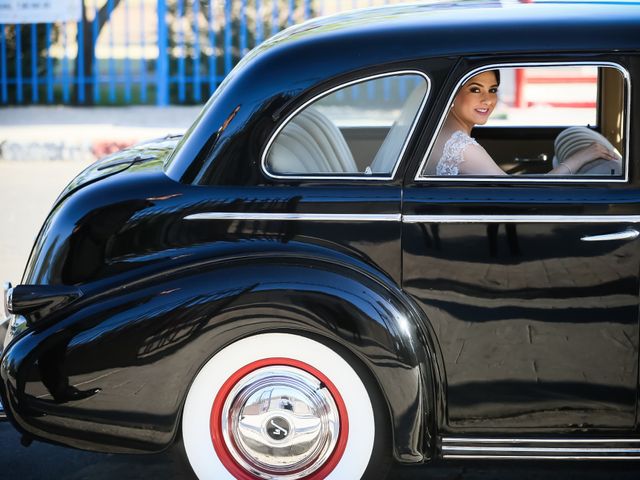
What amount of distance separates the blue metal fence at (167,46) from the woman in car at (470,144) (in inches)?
341

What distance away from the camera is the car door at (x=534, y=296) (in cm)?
323

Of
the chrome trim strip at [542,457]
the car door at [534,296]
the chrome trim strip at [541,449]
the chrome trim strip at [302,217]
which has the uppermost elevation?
the chrome trim strip at [302,217]

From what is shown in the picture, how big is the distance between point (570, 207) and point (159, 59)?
966cm

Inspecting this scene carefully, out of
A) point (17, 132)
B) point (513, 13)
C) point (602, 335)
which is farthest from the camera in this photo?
point (17, 132)

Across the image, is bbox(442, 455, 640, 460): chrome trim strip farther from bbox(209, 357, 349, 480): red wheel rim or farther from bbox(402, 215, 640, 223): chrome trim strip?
bbox(402, 215, 640, 223): chrome trim strip

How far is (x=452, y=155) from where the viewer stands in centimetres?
348

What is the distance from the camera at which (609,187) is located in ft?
10.8

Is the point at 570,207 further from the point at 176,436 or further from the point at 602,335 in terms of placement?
the point at 176,436

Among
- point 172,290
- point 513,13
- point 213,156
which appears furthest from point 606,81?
point 172,290

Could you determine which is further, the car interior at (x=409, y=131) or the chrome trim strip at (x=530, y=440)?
the car interior at (x=409, y=131)

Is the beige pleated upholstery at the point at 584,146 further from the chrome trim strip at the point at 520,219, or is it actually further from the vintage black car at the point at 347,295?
the chrome trim strip at the point at 520,219

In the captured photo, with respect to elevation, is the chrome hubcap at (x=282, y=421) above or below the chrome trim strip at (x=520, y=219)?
below

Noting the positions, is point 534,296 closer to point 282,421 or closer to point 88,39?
point 282,421

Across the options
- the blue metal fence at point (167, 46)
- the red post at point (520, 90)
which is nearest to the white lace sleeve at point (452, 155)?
the red post at point (520, 90)
